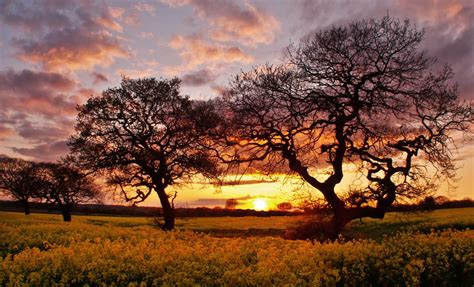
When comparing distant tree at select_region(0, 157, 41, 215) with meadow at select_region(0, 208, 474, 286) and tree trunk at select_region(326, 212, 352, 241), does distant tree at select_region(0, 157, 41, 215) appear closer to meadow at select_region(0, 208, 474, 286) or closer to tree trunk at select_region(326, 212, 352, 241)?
tree trunk at select_region(326, 212, 352, 241)

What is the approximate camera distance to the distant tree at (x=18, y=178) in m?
68.7

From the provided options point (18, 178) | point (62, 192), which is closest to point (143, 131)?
point (62, 192)

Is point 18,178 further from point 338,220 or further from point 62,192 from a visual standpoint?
point 338,220

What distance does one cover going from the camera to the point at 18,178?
229 ft

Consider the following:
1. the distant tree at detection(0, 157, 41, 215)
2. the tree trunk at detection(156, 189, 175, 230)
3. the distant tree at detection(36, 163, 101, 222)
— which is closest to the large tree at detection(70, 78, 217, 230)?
the tree trunk at detection(156, 189, 175, 230)

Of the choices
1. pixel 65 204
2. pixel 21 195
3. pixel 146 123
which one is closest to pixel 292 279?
pixel 146 123

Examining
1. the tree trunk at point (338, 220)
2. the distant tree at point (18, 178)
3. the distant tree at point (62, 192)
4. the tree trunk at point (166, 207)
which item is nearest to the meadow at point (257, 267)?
the tree trunk at point (338, 220)

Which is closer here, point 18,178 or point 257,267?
point 257,267

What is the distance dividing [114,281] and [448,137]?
2151 cm

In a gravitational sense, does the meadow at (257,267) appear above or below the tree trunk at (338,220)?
below

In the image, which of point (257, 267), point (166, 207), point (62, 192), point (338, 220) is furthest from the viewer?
point (62, 192)

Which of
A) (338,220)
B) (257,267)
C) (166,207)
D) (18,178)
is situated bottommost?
(257,267)

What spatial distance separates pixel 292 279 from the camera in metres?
8.84

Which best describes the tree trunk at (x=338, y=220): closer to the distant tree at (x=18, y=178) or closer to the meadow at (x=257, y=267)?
the meadow at (x=257, y=267)
